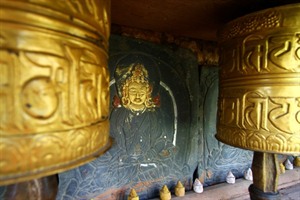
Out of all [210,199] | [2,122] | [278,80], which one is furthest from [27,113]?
[210,199]

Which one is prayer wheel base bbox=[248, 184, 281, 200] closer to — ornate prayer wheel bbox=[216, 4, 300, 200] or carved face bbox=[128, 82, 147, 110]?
ornate prayer wheel bbox=[216, 4, 300, 200]

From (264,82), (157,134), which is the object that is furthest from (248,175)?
(264,82)

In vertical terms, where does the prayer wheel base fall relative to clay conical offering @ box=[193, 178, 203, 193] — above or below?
above

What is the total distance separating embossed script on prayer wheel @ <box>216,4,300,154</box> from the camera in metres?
0.53

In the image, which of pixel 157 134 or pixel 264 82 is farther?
pixel 157 134

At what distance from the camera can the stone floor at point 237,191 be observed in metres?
0.98

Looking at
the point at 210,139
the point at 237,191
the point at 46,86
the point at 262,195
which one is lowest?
the point at 237,191

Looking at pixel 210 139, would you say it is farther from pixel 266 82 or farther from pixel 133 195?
pixel 266 82

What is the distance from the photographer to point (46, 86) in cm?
29

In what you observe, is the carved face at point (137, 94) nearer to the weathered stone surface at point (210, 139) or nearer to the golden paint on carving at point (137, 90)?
the golden paint on carving at point (137, 90)

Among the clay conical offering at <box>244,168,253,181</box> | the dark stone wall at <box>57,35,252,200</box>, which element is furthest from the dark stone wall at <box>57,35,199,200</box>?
the clay conical offering at <box>244,168,253,181</box>

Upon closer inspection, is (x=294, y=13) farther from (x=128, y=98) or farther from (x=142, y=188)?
(x=142, y=188)

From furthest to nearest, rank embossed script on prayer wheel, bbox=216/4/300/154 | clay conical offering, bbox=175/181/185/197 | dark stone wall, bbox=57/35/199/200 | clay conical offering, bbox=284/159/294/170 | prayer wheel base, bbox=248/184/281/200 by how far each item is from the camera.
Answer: clay conical offering, bbox=284/159/294/170, clay conical offering, bbox=175/181/185/197, dark stone wall, bbox=57/35/199/200, prayer wheel base, bbox=248/184/281/200, embossed script on prayer wheel, bbox=216/4/300/154

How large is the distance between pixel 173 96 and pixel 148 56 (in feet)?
0.72
